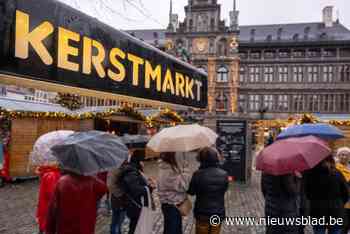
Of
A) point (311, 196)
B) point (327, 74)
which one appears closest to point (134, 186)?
point (311, 196)

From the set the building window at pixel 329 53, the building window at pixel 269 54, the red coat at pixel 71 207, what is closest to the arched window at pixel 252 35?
the building window at pixel 269 54

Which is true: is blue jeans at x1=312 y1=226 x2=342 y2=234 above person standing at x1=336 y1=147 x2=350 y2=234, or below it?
below

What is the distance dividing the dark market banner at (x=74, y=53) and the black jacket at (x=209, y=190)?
107 centimetres

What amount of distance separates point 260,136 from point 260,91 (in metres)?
13.1

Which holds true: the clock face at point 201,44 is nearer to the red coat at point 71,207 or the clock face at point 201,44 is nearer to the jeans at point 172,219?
the jeans at point 172,219

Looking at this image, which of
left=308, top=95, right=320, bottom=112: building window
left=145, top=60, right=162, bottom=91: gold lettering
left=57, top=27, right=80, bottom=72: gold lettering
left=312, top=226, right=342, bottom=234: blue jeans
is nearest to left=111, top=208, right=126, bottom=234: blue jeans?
left=145, top=60, right=162, bottom=91: gold lettering

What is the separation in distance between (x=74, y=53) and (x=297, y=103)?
44258 millimetres

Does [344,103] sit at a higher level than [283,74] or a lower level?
lower

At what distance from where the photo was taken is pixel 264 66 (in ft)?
146

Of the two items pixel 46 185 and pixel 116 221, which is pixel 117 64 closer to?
pixel 46 185

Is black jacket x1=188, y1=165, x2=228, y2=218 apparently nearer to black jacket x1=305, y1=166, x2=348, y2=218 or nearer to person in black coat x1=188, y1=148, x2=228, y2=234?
person in black coat x1=188, y1=148, x2=228, y2=234

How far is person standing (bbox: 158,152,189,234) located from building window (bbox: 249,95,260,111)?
1633 inches

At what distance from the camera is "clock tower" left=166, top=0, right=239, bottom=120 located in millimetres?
43656

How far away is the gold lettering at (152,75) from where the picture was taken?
3.43m
